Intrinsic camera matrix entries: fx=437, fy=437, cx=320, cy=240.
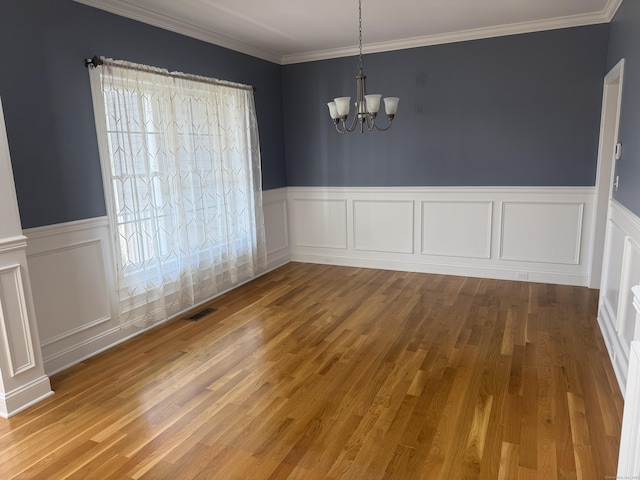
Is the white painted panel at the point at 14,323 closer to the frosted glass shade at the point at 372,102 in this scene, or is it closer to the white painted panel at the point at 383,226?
the frosted glass shade at the point at 372,102

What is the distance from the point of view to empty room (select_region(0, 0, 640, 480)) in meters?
2.38

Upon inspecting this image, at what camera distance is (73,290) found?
3248mm

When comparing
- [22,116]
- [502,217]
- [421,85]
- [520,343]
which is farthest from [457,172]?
[22,116]

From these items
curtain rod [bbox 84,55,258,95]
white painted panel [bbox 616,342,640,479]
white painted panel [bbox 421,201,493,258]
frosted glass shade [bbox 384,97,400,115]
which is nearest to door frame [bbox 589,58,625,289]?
white painted panel [bbox 421,201,493,258]

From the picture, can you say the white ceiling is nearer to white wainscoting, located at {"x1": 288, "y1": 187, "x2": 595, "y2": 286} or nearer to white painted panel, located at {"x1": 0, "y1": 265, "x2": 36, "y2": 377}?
white wainscoting, located at {"x1": 288, "y1": 187, "x2": 595, "y2": 286}

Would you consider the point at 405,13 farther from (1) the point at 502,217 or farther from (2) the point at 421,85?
(1) the point at 502,217

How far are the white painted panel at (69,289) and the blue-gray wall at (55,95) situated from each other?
0.88 ft

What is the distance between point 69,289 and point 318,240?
335 cm

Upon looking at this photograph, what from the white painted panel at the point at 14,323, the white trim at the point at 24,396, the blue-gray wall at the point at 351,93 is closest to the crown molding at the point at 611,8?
the blue-gray wall at the point at 351,93

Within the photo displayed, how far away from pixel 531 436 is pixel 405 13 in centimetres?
355

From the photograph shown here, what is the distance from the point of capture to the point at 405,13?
398cm

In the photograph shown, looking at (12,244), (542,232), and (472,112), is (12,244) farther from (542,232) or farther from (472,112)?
(542,232)

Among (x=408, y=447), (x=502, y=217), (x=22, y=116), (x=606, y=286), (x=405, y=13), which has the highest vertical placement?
(x=405, y=13)

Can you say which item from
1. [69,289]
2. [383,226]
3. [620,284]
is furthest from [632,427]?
[383,226]
